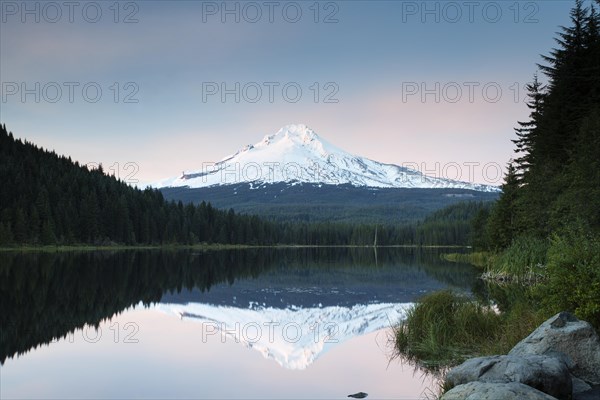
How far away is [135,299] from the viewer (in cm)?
3272

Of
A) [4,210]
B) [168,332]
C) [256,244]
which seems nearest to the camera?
[168,332]

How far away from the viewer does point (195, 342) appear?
21.6 meters

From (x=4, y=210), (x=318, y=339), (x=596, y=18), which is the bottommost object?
(x=318, y=339)

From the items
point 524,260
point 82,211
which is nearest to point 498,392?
point 524,260

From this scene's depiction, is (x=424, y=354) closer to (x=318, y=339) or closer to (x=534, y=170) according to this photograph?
(x=318, y=339)

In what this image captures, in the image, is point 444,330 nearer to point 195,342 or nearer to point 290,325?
point 290,325

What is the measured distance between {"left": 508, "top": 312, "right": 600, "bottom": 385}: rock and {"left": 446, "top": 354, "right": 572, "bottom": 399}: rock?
1380 mm

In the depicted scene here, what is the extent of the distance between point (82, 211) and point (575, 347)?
370ft

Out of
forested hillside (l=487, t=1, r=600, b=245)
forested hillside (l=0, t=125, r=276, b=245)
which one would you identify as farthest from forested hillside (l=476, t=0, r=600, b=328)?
forested hillside (l=0, t=125, r=276, b=245)

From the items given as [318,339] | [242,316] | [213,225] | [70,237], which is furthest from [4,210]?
[318,339]

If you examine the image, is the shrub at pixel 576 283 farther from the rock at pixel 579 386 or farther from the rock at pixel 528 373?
the rock at pixel 528 373

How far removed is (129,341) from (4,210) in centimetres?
8790

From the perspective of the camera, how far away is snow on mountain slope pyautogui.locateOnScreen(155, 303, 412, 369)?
20.0 m

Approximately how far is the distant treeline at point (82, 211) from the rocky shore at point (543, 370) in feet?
312
